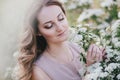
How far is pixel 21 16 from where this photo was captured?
4.43 metres

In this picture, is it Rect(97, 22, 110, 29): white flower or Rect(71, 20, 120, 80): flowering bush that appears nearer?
Rect(71, 20, 120, 80): flowering bush

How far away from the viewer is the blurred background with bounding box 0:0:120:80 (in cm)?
455

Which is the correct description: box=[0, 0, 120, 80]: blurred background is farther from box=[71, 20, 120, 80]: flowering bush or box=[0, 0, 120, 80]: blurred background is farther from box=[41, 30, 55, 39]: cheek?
box=[41, 30, 55, 39]: cheek

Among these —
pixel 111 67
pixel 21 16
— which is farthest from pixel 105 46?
pixel 21 16

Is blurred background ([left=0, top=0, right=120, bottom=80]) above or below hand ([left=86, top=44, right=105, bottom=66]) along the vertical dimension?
below

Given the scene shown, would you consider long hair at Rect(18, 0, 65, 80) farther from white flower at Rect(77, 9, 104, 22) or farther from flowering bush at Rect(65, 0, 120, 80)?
white flower at Rect(77, 9, 104, 22)

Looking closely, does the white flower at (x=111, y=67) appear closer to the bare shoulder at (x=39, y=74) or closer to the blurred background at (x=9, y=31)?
the bare shoulder at (x=39, y=74)

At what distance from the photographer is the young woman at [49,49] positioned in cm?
288

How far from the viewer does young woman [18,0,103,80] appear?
2.88 meters

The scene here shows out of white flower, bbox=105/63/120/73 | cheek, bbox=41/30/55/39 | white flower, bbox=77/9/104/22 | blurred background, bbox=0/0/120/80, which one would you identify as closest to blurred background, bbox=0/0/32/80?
blurred background, bbox=0/0/120/80

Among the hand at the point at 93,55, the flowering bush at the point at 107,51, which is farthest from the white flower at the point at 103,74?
the hand at the point at 93,55

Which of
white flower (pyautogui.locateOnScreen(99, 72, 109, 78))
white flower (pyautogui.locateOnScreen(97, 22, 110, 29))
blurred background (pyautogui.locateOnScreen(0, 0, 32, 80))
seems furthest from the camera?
white flower (pyautogui.locateOnScreen(97, 22, 110, 29))

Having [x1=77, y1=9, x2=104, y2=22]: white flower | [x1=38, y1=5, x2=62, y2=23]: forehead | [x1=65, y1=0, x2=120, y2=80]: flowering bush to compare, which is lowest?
[x1=77, y1=9, x2=104, y2=22]: white flower

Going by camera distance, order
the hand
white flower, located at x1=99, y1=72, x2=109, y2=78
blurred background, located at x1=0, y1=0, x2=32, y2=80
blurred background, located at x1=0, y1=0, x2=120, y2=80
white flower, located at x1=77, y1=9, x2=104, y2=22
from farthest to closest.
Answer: white flower, located at x1=77, y1=9, x2=104, y2=22
blurred background, located at x1=0, y1=0, x2=120, y2=80
blurred background, located at x1=0, y1=0, x2=32, y2=80
the hand
white flower, located at x1=99, y1=72, x2=109, y2=78
